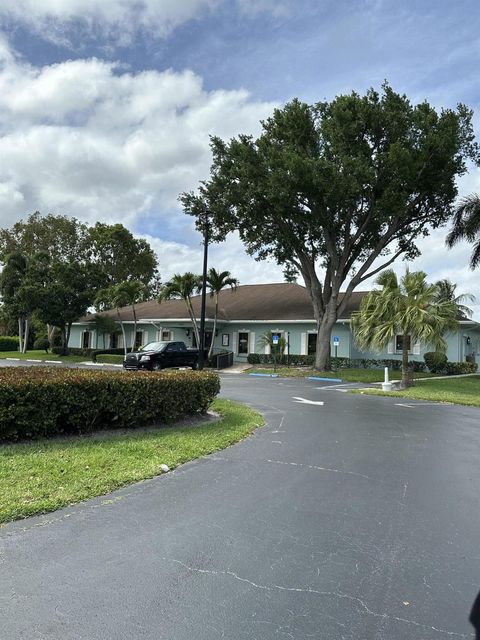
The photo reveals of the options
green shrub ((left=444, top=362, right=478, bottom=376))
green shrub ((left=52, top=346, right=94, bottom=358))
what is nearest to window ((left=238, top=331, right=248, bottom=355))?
green shrub ((left=52, top=346, right=94, bottom=358))

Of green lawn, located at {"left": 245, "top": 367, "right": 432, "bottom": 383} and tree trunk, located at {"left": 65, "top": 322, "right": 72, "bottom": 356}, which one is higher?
tree trunk, located at {"left": 65, "top": 322, "right": 72, "bottom": 356}

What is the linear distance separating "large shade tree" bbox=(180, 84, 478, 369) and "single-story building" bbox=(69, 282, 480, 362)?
3.60 m

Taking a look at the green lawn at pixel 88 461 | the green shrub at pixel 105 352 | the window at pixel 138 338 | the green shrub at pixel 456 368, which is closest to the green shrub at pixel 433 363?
the green shrub at pixel 456 368

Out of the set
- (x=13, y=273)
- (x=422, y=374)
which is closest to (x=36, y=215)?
(x=13, y=273)

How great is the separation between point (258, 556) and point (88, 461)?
335 centimetres

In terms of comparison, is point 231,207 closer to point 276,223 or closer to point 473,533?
point 276,223

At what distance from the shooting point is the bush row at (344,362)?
2981 centimetres

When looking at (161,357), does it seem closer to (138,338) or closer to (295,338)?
(295,338)

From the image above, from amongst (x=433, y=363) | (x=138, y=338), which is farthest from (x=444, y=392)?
(x=138, y=338)

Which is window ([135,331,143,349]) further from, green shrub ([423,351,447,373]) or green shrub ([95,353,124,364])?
green shrub ([423,351,447,373])

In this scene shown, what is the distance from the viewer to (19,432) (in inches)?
→ 298

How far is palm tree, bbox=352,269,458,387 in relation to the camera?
778 inches

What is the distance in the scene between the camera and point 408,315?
20031 millimetres

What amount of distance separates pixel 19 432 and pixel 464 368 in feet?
89.4
